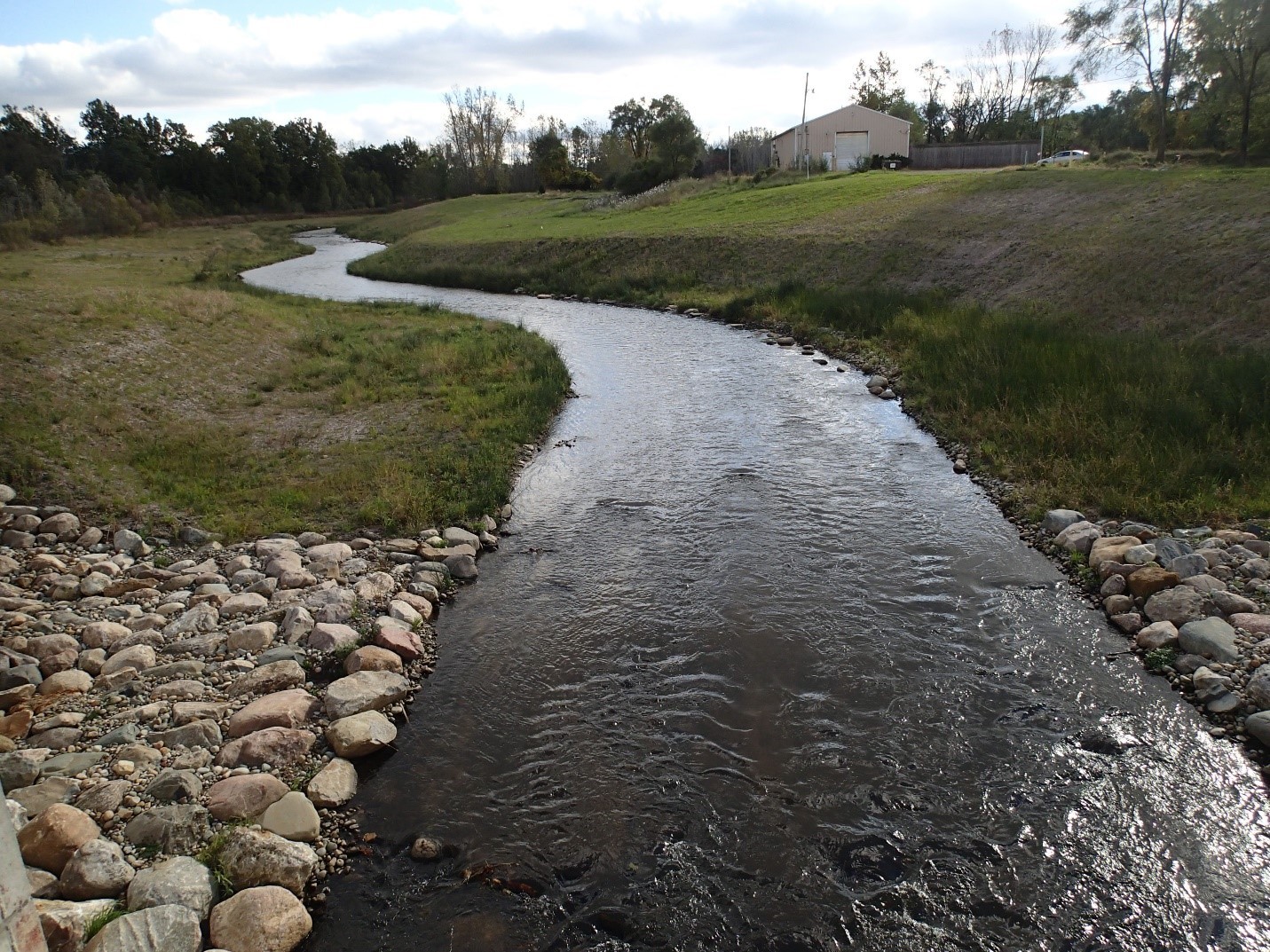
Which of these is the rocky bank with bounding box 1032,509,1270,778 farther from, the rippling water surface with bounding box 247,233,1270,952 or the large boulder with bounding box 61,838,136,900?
the large boulder with bounding box 61,838,136,900

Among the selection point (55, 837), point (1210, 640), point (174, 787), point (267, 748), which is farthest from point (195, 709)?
point (1210, 640)

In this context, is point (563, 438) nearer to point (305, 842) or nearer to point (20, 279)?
point (305, 842)

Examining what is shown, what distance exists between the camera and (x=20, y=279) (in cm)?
2158

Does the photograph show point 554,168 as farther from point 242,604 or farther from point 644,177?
point 242,604

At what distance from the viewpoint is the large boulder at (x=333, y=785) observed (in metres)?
6.34

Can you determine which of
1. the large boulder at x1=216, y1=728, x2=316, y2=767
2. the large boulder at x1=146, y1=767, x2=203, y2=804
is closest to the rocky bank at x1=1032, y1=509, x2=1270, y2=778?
the large boulder at x1=216, y1=728, x2=316, y2=767

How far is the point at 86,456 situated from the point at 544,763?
9.15 meters

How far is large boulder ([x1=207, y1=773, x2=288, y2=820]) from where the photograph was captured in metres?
6.03

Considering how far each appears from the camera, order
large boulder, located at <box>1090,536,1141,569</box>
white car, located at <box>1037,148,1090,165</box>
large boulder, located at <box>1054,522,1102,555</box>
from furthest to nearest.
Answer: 1. white car, located at <box>1037,148,1090,165</box>
2. large boulder, located at <box>1054,522,1102,555</box>
3. large boulder, located at <box>1090,536,1141,569</box>

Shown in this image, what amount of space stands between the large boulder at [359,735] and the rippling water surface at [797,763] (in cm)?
18

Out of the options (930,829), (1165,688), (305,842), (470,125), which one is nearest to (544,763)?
(305,842)

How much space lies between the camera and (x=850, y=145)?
66.1 meters

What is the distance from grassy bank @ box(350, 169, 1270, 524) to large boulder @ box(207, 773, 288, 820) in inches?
373

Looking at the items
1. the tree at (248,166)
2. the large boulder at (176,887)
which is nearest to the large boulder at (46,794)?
the large boulder at (176,887)
